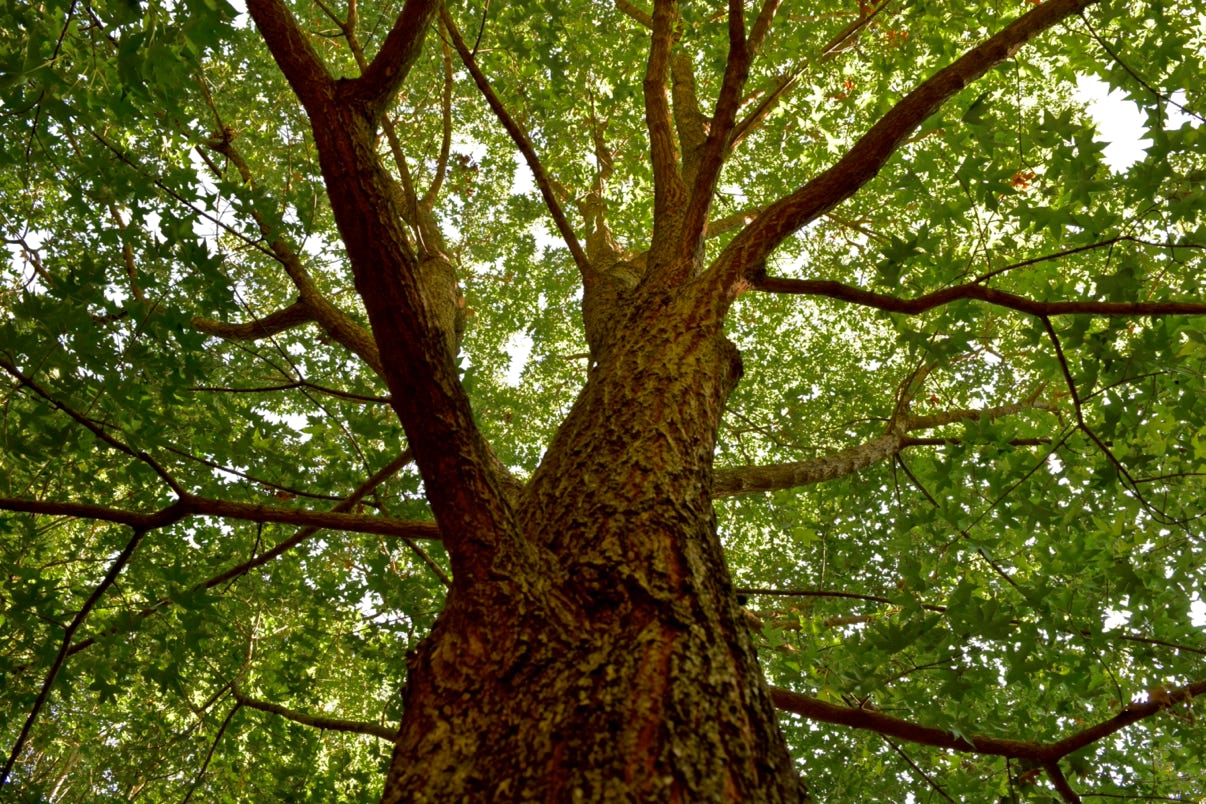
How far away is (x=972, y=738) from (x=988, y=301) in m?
1.69

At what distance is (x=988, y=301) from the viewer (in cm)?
Answer: 281

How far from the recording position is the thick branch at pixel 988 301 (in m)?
2.44

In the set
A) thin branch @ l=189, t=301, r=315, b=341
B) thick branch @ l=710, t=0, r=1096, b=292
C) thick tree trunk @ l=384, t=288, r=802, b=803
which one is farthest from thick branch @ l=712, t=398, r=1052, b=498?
thin branch @ l=189, t=301, r=315, b=341

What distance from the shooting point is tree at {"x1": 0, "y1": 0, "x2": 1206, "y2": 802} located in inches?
62.7

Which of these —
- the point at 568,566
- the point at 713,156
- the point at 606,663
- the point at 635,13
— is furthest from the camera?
the point at 635,13

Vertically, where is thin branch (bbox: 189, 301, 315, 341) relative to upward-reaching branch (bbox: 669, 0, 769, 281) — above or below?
below

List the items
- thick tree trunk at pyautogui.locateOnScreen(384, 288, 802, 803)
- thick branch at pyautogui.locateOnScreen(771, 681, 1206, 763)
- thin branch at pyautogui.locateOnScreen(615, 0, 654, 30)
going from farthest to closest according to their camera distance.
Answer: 1. thin branch at pyautogui.locateOnScreen(615, 0, 654, 30)
2. thick branch at pyautogui.locateOnScreen(771, 681, 1206, 763)
3. thick tree trunk at pyautogui.locateOnScreen(384, 288, 802, 803)

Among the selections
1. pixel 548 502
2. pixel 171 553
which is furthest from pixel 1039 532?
pixel 171 553

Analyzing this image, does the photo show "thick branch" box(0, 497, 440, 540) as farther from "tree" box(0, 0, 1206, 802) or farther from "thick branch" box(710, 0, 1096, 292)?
"thick branch" box(710, 0, 1096, 292)

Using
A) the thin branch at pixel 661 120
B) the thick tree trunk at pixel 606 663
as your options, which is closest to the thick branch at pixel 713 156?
the thin branch at pixel 661 120

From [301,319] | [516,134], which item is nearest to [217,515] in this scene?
[516,134]

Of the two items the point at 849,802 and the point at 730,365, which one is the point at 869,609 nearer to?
the point at 849,802

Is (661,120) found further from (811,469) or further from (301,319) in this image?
(301,319)

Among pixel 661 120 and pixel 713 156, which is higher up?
pixel 661 120
